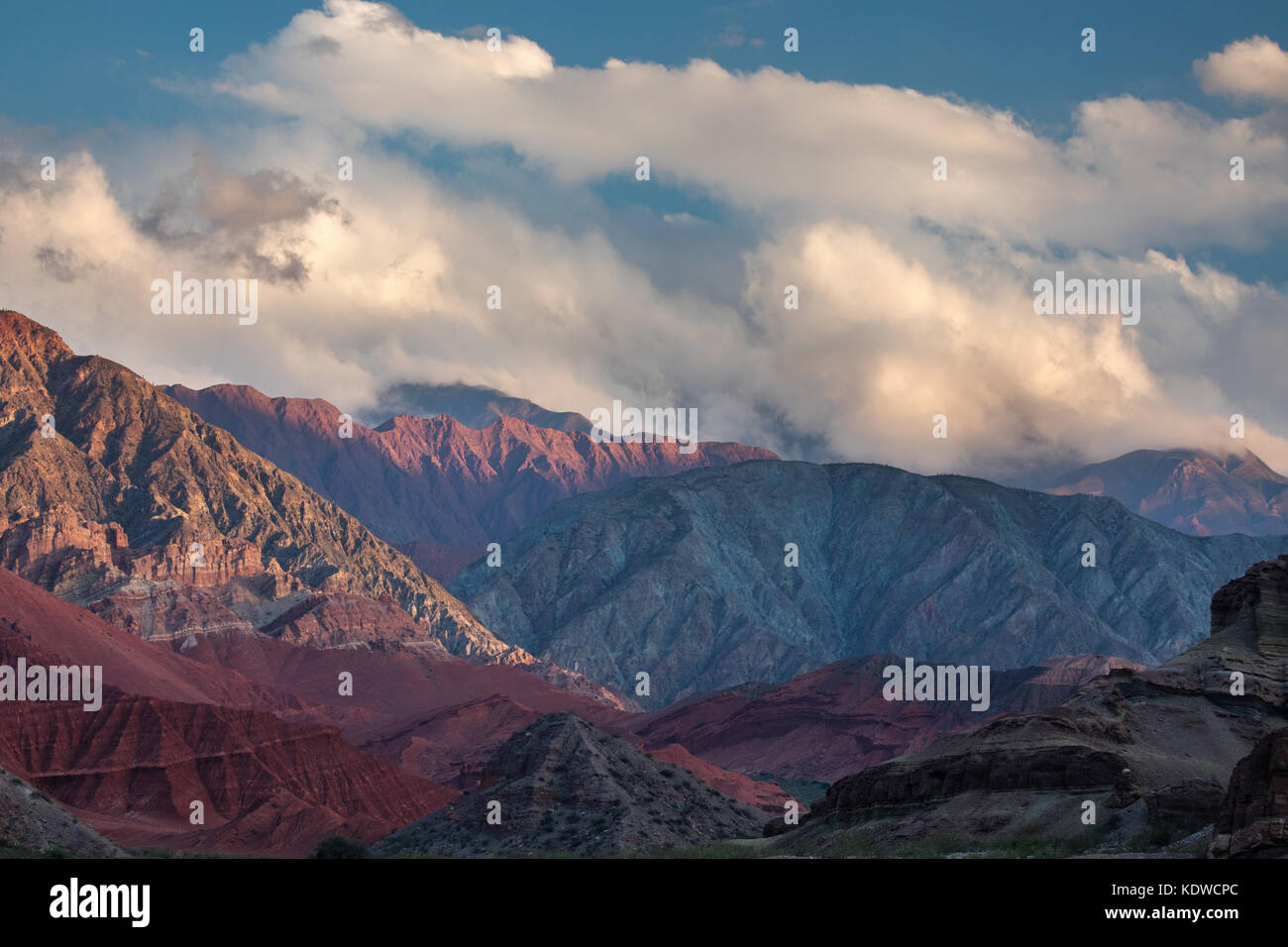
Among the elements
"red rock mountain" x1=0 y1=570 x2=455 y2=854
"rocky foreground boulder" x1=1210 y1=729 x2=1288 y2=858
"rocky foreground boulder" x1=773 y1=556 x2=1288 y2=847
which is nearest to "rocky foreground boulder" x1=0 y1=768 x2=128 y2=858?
"rocky foreground boulder" x1=773 y1=556 x2=1288 y2=847

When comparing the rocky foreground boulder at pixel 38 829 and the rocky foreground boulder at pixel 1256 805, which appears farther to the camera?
the rocky foreground boulder at pixel 38 829

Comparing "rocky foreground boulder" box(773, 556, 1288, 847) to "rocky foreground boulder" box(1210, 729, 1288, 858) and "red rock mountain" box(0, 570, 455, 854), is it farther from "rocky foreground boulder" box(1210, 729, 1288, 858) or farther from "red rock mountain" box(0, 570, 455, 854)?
"red rock mountain" box(0, 570, 455, 854)

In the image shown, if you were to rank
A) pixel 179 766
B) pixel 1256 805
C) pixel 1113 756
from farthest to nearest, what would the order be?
pixel 179 766, pixel 1113 756, pixel 1256 805

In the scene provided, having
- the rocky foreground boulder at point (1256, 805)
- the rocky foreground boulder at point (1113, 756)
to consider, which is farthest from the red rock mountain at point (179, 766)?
the rocky foreground boulder at point (1256, 805)

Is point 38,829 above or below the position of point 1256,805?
below

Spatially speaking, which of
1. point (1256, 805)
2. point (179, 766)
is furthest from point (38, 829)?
point (179, 766)

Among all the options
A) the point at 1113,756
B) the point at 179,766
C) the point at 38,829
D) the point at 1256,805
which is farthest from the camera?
the point at 179,766

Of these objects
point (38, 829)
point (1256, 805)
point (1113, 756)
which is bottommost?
point (38, 829)

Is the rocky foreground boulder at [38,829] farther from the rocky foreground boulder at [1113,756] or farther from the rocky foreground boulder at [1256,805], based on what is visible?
the rocky foreground boulder at [1256,805]

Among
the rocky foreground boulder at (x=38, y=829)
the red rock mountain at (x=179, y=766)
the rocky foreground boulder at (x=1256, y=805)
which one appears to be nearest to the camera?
the rocky foreground boulder at (x=1256, y=805)

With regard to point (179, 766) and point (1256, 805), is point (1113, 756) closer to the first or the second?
point (1256, 805)

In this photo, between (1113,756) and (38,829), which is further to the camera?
(38,829)
